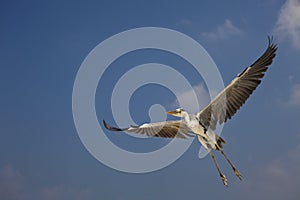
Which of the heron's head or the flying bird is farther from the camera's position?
the heron's head

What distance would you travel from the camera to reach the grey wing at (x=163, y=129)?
61.7ft

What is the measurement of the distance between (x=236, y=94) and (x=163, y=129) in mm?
4172

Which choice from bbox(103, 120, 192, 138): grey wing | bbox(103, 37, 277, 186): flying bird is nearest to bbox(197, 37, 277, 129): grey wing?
bbox(103, 37, 277, 186): flying bird

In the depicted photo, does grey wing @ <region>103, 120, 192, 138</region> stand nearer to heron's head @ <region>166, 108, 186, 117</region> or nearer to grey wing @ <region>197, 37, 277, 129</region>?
heron's head @ <region>166, 108, 186, 117</region>

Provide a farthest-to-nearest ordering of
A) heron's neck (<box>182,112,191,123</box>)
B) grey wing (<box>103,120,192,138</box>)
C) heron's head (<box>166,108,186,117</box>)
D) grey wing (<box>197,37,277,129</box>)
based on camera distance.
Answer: grey wing (<box>103,120,192,138</box>) < heron's head (<box>166,108,186,117</box>) < heron's neck (<box>182,112,191,123</box>) < grey wing (<box>197,37,277,129</box>)

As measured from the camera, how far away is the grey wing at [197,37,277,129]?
15805mm

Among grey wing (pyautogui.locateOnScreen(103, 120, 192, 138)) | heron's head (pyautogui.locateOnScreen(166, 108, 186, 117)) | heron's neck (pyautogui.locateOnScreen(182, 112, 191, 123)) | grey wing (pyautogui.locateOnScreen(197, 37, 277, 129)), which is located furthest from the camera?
grey wing (pyautogui.locateOnScreen(103, 120, 192, 138))

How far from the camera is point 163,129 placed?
19531 millimetres

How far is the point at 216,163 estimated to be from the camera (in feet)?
55.9

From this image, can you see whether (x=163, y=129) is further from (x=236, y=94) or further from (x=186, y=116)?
(x=236, y=94)

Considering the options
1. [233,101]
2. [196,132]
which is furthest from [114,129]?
[233,101]

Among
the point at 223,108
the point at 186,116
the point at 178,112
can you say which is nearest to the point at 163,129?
the point at 178,112

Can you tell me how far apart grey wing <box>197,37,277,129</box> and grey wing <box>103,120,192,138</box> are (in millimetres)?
1416

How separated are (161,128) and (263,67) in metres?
5.71
